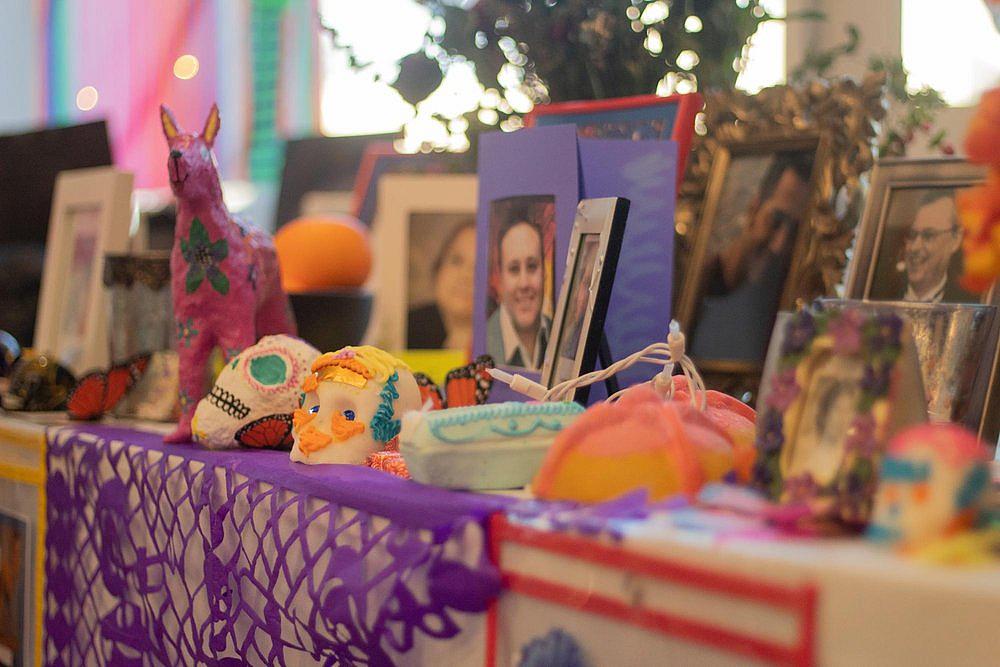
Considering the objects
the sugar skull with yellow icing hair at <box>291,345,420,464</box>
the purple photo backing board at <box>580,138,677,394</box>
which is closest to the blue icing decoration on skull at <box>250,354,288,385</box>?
the sugar skull with yellow icing hair at <box>291,345,420,464</box>

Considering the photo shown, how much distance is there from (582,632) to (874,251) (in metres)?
0.63

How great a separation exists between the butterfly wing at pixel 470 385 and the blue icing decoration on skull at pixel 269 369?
16 cm

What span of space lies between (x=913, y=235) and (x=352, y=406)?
0.58 m

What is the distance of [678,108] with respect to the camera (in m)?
1.25

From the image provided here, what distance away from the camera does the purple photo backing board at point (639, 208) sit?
1.12 m

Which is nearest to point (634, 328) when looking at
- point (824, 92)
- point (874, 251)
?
point (874, 251)

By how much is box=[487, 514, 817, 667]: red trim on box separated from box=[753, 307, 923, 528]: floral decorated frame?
0.08 metres

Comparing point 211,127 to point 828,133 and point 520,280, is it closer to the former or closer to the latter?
point 520,280

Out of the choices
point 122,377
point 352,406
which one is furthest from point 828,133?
point 122,377

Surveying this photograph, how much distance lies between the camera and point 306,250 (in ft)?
5.32

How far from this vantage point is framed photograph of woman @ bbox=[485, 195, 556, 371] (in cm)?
111

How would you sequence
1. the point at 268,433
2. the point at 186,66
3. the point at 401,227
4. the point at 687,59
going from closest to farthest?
1. the point at 268,433
2. the point at 687,59
3. the point at 401,227
4. the point at 186,66

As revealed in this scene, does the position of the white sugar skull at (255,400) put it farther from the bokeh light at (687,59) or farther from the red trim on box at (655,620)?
the bokeh light at (687,59)

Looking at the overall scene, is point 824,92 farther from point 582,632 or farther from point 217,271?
point 582,632
